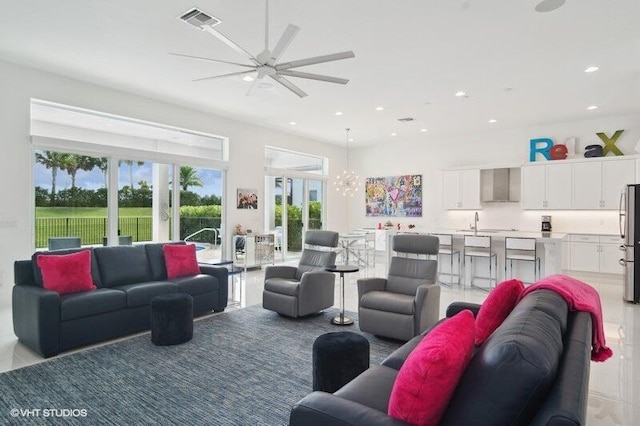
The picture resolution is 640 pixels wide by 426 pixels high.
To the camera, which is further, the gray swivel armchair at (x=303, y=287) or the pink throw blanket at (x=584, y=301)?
the gray swivel armchair at (x=303, y=287)

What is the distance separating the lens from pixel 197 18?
11.0 ft

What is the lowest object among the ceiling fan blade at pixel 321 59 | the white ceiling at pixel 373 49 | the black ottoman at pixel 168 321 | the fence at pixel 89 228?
the black ottoman at pixel 168 321

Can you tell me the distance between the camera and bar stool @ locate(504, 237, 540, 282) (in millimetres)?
5910

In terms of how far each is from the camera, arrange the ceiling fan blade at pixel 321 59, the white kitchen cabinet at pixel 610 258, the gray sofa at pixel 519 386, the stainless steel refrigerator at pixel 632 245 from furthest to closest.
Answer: the white kitchen cabinet at pixel 610 258 < the stainless steel refrigerator at pixel 632 245 < the ceiling fan blade at pixel 321 59 < the gray sofa at pixel 519 386

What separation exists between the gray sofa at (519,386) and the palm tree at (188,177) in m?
6.30

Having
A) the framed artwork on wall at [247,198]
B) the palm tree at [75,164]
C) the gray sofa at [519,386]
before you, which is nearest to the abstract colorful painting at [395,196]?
the framed artwork on wall at [247,198]

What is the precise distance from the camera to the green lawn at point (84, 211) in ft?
18.2

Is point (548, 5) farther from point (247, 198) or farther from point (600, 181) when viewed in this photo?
point (247, 198)

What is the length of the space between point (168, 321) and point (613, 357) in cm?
443

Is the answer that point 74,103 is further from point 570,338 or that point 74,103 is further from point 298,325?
point 570,338

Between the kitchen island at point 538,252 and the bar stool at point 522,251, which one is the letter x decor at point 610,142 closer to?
the kitchen island at point 538,252

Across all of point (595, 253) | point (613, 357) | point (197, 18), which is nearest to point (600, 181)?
point (595, 253)

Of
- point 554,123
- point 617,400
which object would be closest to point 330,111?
point 554,123

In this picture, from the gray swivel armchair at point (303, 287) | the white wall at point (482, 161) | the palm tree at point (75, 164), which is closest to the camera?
the gray swivel armchair at point (303, 287)
